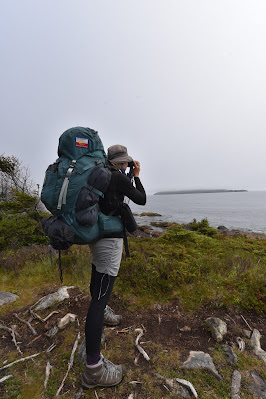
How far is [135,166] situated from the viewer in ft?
8.52

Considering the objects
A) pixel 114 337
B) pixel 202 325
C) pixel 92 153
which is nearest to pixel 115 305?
pixel 114 337

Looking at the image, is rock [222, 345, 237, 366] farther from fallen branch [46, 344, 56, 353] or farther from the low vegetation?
fallen branch [46, 344, 56, 353]

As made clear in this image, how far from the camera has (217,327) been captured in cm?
304

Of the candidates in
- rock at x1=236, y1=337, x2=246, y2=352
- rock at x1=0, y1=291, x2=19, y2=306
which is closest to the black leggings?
rock at x1=236, y1=337, x2=246, y2=352

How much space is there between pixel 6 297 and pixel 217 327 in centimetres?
444

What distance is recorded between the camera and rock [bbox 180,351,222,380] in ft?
8.00

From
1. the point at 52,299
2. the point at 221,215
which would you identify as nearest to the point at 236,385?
the point at 52,299

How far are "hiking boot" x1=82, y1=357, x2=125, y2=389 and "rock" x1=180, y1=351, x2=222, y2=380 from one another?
894 mm

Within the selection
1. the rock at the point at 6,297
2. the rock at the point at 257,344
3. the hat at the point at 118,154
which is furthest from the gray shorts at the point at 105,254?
the rock at the point at 6,297

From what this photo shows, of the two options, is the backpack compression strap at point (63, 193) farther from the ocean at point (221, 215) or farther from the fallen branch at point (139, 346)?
the ocean at point (221, 215)

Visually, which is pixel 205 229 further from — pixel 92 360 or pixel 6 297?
pixel 92 360

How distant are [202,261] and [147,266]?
1.74 m

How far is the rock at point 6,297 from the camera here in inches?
168

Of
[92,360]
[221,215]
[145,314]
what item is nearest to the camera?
[92,360]
